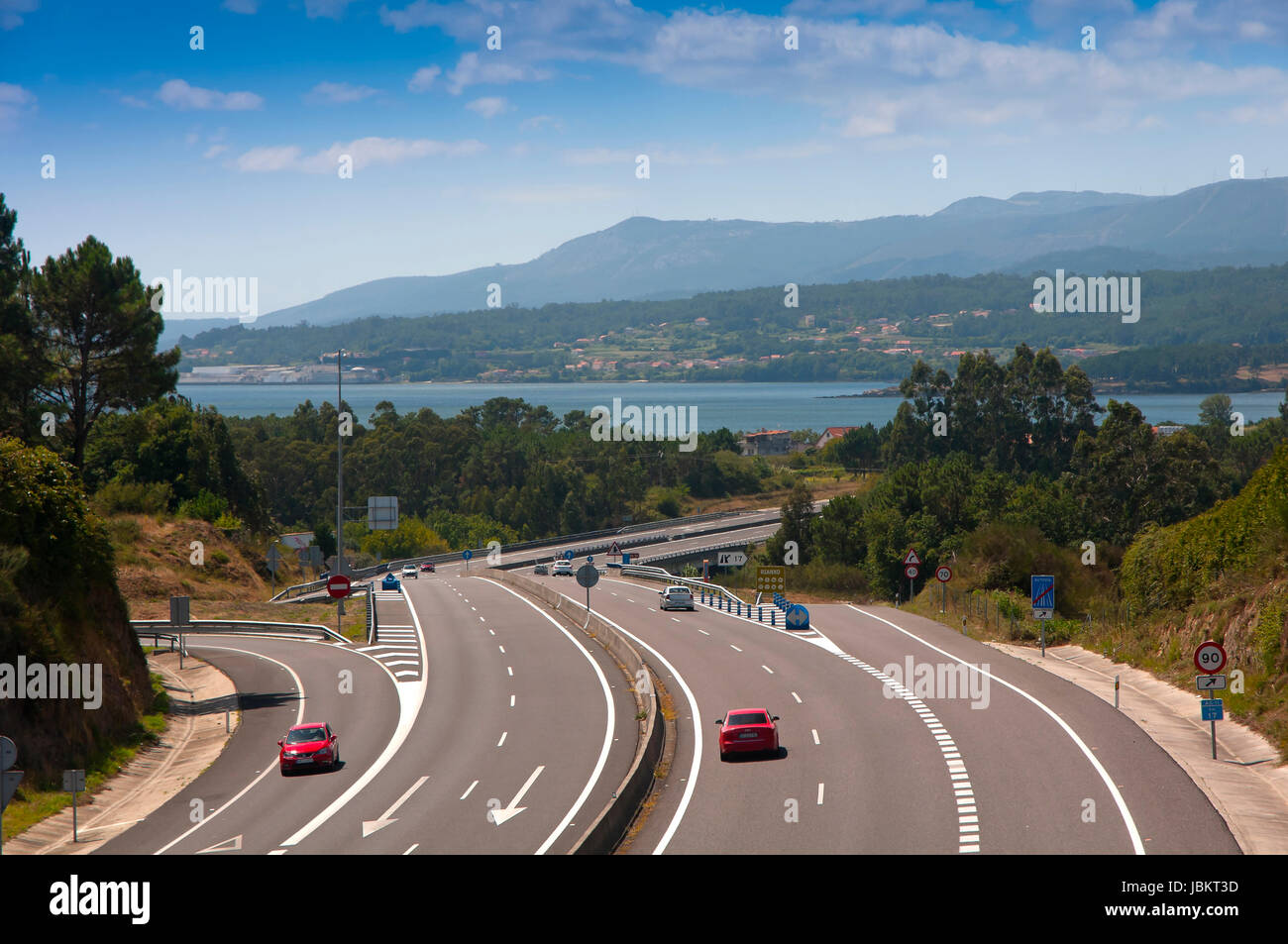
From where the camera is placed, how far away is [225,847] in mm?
17984

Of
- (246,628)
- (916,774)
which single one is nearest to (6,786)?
(916,774)

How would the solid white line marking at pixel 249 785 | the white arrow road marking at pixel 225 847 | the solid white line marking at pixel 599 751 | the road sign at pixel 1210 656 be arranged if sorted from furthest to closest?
the road sign at pixel 1210 656, the solid white line marking at pixel 249 785, the solid white line marking at pixel 599 751, the white arrow road marking at pixel 225 847

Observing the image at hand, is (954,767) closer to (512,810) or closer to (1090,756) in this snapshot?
(1090,756)

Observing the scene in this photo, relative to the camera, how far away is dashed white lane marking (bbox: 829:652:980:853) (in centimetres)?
1717

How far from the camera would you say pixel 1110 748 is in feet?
75.0

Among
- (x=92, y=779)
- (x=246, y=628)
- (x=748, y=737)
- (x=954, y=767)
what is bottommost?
(x=246, y=628)

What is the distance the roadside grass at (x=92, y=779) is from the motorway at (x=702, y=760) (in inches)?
76.5

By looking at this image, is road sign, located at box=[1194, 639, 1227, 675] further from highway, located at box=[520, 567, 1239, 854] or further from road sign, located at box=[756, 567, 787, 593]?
A: road sign, located at box=[756, 567, 787, 593]

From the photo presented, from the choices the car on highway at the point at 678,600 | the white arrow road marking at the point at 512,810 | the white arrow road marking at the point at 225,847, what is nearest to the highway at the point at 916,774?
the white arrow road marking at the point at 512,810

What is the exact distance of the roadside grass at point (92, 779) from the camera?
67.0 feet

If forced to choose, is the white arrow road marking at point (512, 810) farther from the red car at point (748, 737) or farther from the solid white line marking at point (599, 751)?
the red car at point (748, 737)

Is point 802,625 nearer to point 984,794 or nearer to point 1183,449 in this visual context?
point 984,794

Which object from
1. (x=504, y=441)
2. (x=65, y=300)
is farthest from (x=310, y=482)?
(x=65, y=300)

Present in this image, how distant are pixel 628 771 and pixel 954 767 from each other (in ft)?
20.1
